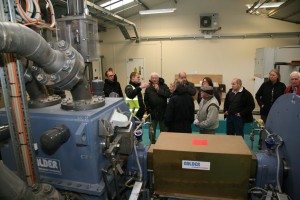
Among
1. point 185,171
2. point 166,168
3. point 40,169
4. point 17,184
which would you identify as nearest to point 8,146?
point 40,169

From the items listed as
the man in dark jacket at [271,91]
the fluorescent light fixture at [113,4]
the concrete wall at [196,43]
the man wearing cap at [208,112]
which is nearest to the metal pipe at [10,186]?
the man wearing cap at [208,112]

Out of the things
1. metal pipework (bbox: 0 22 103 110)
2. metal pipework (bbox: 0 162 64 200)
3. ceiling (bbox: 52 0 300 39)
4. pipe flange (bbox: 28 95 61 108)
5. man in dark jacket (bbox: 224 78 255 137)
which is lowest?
man in dark jacket (bbox: 224 78 255 137)

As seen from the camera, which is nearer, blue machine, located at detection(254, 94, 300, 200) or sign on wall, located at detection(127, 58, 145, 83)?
blue machine, located at detection(254, 94, 300, 200)

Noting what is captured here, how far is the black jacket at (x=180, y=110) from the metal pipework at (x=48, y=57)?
1.88 m

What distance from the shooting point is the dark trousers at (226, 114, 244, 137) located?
3596mm

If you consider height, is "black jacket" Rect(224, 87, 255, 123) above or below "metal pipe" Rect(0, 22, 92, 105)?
below

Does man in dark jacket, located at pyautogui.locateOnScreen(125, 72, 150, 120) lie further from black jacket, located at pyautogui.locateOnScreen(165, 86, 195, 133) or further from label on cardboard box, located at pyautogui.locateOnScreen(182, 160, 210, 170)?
label on cardboard box, located at pyautogui.locateOnScreen(182, 160, 210, 170)

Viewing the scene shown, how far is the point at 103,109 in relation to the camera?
1304mm

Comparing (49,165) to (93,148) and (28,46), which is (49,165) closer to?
(93,148)

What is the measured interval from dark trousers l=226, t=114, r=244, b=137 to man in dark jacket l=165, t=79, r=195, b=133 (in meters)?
0.88

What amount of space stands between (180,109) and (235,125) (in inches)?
46.4

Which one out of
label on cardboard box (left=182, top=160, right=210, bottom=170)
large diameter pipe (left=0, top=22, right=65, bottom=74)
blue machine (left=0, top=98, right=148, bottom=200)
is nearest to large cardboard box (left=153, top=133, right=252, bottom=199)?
label on cardboard box (left=182, top=160, right=210, bottom=170)

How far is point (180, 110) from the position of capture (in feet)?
10.2

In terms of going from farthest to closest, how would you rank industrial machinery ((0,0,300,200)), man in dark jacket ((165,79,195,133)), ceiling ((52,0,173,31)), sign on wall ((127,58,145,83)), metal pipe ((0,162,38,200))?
sign on wall ((127,58,145,83)), ceiling ((52,0,173,31)), man in dark jacket ((165,79,195,133)), industrial machinery ((0,0,300,200)), metal pipe ((0,162,38,200))
